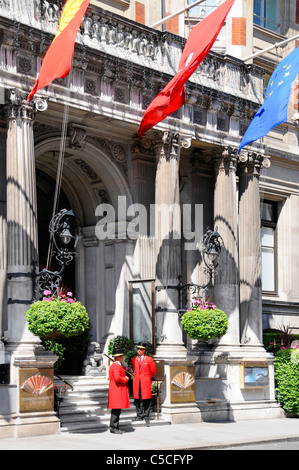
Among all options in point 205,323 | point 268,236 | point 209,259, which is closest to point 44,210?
Answer: point 209,259

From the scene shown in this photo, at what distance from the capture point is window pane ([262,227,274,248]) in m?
27.4

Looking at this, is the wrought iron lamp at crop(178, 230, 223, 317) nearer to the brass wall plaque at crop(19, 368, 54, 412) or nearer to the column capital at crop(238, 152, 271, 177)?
→ the column capital at crop(238, 152, 271, 177)

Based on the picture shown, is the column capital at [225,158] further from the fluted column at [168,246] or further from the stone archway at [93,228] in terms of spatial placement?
the stone archway at [93,228]

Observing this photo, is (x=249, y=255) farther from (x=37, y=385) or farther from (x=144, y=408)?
(x=37, y=385)

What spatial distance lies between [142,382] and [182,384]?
1.51 m

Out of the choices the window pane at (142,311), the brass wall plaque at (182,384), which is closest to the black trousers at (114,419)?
the brass wall plaque at (182,384)

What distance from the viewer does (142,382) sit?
19.6 meters

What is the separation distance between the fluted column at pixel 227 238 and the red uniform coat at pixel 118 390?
17.1ft

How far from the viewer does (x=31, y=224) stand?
1850 cm

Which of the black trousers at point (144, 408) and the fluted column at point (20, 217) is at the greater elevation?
the fluted column at point (20, 217)

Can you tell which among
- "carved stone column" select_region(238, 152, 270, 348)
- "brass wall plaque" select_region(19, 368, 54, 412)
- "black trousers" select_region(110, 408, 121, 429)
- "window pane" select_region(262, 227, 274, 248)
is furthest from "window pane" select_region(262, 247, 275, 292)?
"brass wall plaque" select_region(19, 368, 54, 412)

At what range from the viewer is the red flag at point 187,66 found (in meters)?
19.1

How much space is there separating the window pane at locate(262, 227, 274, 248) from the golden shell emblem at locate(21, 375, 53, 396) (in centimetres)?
1124
